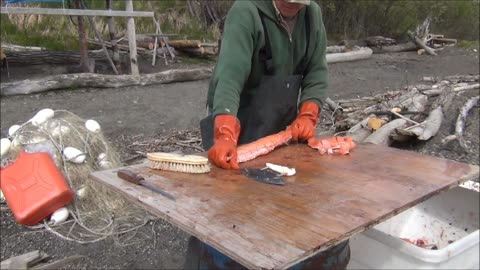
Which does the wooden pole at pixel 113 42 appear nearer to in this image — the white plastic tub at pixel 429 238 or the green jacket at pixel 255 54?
the green jacket at pixel 255 54

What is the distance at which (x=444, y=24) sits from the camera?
20.0 m

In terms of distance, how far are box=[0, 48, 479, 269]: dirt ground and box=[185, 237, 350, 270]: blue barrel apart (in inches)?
46.8

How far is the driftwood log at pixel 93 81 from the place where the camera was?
8.43 meters

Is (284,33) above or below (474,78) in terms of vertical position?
above

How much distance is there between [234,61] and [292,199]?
0.89 metres

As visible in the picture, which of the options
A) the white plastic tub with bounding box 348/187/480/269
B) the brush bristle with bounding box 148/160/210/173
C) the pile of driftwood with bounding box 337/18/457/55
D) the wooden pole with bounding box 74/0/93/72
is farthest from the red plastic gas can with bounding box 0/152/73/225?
the pile of driftwood with bounding box 337/18/457/55

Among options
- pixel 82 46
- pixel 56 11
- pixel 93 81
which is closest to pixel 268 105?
pixel 56 11

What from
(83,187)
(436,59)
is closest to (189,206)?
(83,187)

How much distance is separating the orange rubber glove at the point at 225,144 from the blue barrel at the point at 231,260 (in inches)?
17.4

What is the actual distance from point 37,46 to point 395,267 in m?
10.4

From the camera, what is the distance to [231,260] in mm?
2445

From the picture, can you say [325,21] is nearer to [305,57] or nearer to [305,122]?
[305,57]

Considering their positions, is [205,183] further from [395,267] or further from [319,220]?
[395,267]

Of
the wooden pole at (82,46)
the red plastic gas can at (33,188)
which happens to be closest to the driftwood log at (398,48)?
the wooden pole at (82,46)
